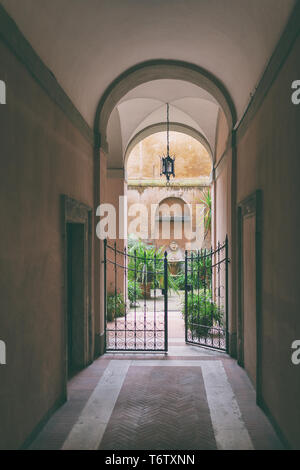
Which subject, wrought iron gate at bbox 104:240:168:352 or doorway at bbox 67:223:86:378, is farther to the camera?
wrought iron gate at bbox 104:240:168:352

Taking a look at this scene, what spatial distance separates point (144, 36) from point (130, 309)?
30.2ft

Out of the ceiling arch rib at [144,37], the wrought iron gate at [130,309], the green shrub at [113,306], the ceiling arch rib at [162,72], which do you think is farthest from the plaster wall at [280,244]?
the green shrub at [113,306]

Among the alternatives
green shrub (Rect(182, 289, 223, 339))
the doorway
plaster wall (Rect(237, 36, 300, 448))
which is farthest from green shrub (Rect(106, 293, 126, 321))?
plaster wall (Rect(237, 36, 300, 448))

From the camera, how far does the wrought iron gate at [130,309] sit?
8180 mm

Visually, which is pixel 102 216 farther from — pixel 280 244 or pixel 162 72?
pixel 280 244

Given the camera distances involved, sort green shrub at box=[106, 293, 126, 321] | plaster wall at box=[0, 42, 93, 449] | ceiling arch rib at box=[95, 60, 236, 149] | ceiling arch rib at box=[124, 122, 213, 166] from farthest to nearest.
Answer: ceiling arch rib at box=[124, 122, 213, 166], green shrub at box=[106, 293, 126, 321], ceiling arch rib at box=[95, 60, 236, 149], plaster wall at box=[0, 42, 93, 449]

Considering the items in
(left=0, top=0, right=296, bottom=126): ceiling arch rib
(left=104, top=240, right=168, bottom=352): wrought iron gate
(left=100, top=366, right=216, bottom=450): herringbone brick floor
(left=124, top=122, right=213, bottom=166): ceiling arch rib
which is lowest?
(left=100, top=366, right=216, bottom=450): herringbone brick floor

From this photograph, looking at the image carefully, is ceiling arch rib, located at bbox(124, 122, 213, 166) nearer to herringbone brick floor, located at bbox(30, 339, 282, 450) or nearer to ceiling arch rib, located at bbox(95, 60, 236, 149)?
ceiling arch rib, located at bbox(95, 60, 236, 149)

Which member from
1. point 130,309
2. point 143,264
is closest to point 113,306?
point 130,309

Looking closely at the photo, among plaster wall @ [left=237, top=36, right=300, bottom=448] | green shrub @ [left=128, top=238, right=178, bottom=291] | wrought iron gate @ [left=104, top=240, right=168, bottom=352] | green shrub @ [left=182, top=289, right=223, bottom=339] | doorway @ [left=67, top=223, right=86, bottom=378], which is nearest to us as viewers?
plaster wall @ [left=237, top=36, right=300, bottom=448]

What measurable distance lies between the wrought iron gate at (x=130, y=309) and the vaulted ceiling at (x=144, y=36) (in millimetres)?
3420

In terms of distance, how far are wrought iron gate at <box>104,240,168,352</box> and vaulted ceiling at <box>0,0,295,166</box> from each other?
135 inches

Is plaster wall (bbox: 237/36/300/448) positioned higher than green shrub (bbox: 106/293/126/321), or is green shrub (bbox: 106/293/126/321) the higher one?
plaster wall (bbox: 237/36/300/448)

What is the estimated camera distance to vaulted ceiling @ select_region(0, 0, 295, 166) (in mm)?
4477
